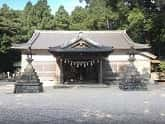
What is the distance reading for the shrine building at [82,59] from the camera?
36281mm

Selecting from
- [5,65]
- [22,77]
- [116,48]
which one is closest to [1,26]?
[5,65]

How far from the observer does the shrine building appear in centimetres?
3628

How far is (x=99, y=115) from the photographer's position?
543 inches

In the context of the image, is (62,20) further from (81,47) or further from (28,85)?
(28,85)

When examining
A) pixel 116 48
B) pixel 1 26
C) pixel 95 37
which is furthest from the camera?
pixel 1 26

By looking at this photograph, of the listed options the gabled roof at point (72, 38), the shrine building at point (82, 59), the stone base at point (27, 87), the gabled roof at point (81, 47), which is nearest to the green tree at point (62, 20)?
the gabled roof at point (72, 38)

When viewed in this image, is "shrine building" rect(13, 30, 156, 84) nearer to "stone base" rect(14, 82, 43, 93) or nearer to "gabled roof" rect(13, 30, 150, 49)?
"gabled roof" rect(13, 30, 150, 49)

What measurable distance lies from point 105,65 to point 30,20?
1802cm

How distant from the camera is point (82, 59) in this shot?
36188mm

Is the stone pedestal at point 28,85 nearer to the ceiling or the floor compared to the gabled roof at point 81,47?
nearer to the floor

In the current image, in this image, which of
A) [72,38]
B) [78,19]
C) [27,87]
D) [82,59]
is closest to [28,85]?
[27,87]

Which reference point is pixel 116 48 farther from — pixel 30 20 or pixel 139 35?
pixel 30 20

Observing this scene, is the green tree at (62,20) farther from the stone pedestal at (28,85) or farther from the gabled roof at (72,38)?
the stone pedestal at (28,85)

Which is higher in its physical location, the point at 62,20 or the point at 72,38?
the point at 62,20
